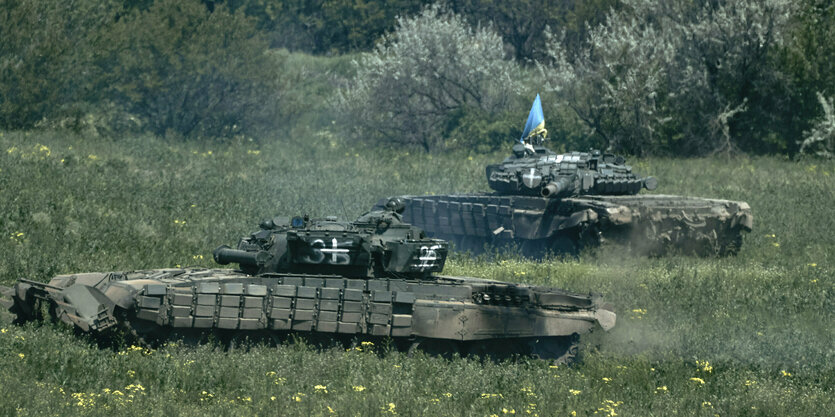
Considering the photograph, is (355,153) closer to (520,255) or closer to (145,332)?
(520,255)

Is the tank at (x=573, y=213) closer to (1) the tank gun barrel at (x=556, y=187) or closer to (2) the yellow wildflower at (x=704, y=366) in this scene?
(1) the tank gun barrel at (x=556, y=187)

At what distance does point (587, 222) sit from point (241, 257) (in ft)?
30.3

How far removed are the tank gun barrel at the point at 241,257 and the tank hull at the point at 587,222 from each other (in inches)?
354

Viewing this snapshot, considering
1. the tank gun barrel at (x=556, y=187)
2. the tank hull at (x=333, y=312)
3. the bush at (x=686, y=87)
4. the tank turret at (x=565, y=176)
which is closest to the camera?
the tank hull at (x=333, y=312)

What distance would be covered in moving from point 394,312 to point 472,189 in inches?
740

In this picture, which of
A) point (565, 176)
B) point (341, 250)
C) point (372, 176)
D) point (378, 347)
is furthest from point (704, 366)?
point (372, 176)

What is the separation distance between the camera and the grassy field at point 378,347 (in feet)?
35.0

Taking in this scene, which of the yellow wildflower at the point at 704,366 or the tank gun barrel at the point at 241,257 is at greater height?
the tank gun barrel at the point at 241,257

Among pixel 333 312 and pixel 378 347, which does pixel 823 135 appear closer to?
pixel 378 347

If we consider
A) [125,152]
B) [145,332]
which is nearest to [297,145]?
[125,152]

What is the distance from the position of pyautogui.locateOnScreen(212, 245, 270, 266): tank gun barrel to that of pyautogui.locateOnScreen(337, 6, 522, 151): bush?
93.0 ft

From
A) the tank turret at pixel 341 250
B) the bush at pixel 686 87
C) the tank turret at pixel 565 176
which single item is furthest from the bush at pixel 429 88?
the tank turret at pixel 341 250

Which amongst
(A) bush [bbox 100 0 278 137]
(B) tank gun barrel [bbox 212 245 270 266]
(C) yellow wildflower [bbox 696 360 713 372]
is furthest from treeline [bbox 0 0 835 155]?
(C) yellow wildflower [bbox 696 360 713 372]

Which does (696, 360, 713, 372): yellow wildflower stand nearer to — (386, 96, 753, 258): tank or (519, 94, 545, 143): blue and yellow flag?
(386, 96, 753, 258): tank
